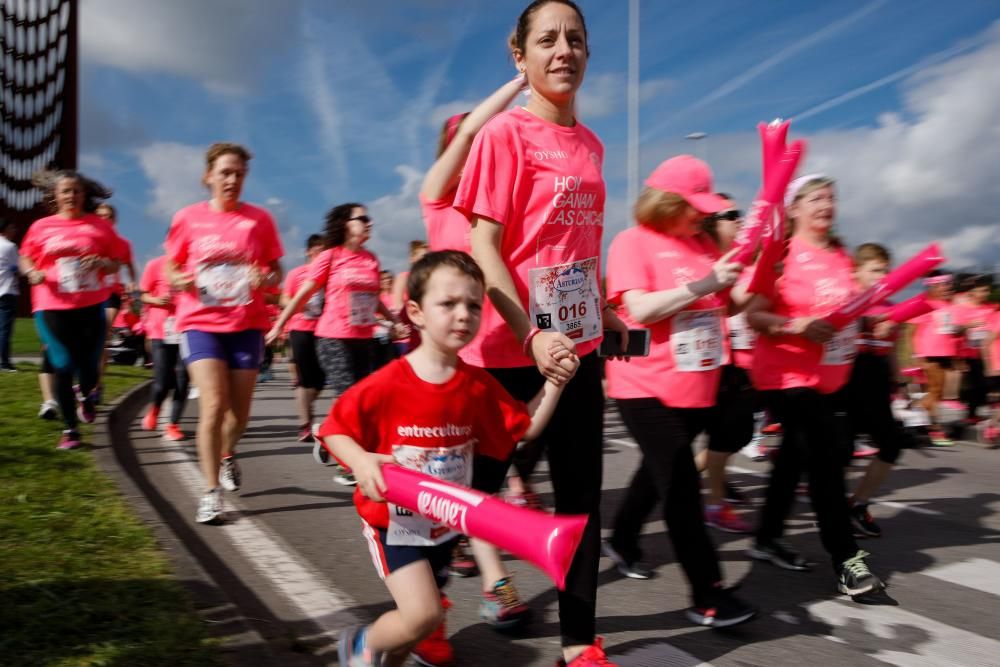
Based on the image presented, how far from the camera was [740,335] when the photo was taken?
669cm

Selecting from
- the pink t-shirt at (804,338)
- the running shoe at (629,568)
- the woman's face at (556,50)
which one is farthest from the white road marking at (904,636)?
the woman's face at (556,50)

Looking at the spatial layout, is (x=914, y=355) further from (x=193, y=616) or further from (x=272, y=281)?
A: (x=193, y=616)

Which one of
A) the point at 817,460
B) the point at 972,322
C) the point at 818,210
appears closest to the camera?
the point at 817,460

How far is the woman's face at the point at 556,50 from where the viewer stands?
8.71 feet

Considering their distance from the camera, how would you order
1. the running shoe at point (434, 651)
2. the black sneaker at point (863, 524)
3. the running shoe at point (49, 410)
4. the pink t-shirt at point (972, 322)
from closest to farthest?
1. the running shoe at point (434, 651)
2. the black sneaker at point (863, 524)
3. the running shoe at point (49, 410)
4. the pink t-shirt at point (972, 322)

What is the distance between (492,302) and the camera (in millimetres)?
2646

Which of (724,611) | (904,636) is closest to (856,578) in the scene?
(904,636)

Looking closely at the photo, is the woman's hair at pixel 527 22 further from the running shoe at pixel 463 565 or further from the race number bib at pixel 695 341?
the running shoe at pixel 463 565

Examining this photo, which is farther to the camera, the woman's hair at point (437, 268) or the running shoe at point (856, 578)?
the running shoe at point (856, 578)

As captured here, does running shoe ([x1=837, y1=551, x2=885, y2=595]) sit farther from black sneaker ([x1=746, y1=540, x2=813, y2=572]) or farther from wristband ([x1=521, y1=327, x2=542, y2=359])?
wristband ([x1=521, y1=327, x2=542, y2=359])

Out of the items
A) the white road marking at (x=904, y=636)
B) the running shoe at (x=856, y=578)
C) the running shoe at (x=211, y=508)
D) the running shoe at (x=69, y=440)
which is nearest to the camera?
the white road marking at (x=904, y=636)

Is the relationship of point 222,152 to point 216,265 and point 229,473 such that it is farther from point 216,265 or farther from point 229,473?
point 229,473

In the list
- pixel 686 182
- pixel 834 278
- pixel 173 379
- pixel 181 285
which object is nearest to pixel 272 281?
pixel 181 285

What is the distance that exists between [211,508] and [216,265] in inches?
54.4
